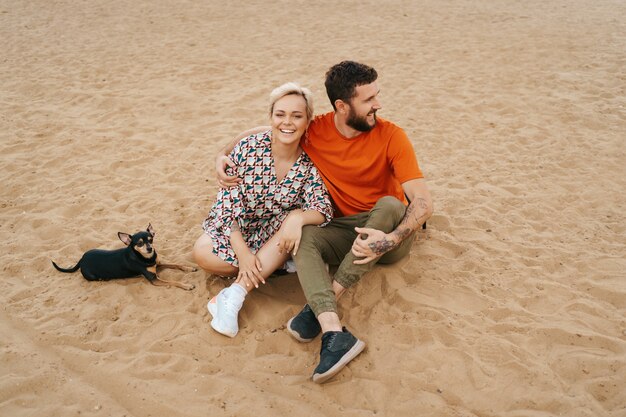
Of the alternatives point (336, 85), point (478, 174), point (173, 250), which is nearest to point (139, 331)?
point (173, 250)

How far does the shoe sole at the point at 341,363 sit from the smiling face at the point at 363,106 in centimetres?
141

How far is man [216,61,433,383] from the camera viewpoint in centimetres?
300

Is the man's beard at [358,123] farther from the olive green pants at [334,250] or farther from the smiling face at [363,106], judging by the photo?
the olive green pants at [334,250]

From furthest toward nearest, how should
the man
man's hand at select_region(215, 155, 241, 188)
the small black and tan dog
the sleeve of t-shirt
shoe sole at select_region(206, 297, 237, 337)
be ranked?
the small black and tan dog → man's hand at select_region(215, 155, 241, 188) → the sleeve of t-shirt → shoe sole at select_region(206, 297, 237, 337) → the man

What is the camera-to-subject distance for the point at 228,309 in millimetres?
3127

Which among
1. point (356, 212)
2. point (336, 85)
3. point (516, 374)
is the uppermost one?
point (336, 85)

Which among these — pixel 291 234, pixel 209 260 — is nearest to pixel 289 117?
pixel 291 234

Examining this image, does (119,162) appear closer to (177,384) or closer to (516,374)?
(177,384)

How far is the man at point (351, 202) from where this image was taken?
3.00 metres

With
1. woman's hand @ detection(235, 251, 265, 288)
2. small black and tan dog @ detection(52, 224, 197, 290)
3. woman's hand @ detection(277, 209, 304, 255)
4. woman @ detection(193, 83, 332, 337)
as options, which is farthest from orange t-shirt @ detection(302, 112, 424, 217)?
small black and tan dog @ detection(52, 224, 197, 290)

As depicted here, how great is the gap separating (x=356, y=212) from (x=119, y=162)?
3.20 m

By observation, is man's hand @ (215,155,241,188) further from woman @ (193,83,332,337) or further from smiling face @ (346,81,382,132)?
smiling face @ (346,81,382,132)

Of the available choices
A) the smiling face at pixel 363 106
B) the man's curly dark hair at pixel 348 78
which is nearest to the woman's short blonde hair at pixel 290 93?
the man's curly dark hair at pixel 348 78

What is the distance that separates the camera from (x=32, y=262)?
3842 mm
